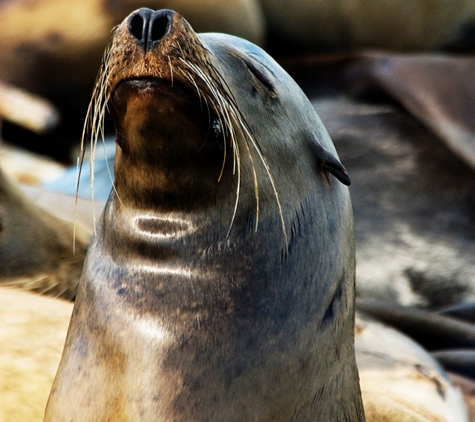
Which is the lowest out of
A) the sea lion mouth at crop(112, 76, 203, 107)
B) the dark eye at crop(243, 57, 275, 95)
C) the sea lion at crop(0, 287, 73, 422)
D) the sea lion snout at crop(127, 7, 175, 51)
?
the sea lion at crop(0, 287, 73, 422)

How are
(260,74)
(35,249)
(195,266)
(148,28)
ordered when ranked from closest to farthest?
(148,28) → (195,266) → (260,74) → (35,249)

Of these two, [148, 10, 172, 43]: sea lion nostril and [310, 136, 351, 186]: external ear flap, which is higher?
[148, 10, 172, 43]: sea lion nostril

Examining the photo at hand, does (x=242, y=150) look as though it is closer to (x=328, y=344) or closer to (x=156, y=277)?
(x=156, y=277)

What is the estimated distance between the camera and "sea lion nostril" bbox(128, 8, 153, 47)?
6.59 ft

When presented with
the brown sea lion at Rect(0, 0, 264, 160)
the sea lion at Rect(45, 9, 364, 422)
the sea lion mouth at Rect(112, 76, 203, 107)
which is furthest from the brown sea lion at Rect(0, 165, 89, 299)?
the brown sea lion at Rect(0, 0, 264, 160)

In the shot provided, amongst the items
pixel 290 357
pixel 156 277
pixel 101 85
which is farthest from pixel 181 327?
pixel 101 85

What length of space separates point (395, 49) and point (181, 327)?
5947 millimetres

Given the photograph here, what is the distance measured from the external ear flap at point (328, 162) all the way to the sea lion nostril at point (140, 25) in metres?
0.61

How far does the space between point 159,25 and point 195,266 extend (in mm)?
548

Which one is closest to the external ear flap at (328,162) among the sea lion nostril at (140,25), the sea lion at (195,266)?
the sea lion at (195,266)

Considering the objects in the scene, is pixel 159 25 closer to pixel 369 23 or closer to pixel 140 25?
pixel 140 25

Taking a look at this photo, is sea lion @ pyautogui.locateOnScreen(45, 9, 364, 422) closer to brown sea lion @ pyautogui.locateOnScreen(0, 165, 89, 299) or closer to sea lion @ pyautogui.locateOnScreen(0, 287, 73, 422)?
sea lion @ pyautogui.locateOnScreen(0, 287, 73, 422)

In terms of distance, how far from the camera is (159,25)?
6.66ft

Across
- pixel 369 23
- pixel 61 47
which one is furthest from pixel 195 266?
pixel 369 23
